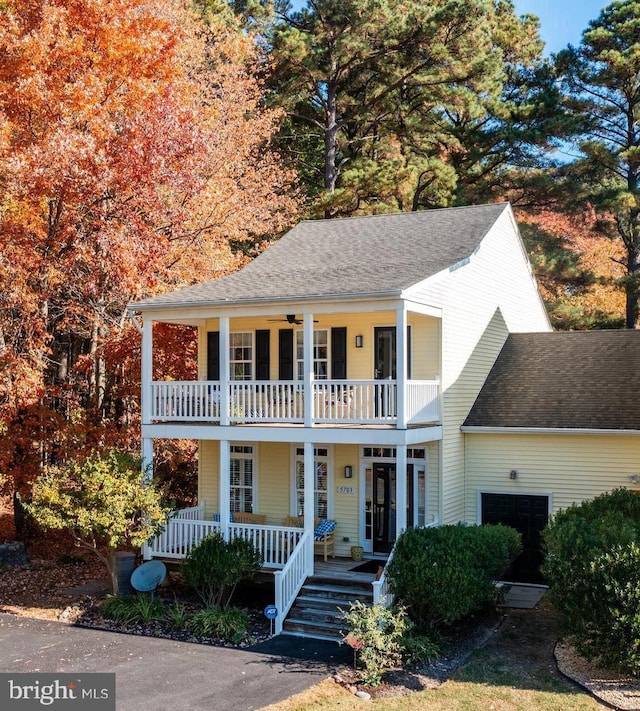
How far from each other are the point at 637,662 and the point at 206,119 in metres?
20.7

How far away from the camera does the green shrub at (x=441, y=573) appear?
13.5 m

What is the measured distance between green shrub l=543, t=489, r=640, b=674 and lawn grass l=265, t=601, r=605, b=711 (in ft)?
2.44

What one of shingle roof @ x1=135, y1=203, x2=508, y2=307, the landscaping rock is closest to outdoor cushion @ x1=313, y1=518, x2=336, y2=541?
shingle roof @ x1=135, y1=203, x2=508, y2=307

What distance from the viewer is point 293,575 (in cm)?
1532

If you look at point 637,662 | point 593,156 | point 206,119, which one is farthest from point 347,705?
point 593,156

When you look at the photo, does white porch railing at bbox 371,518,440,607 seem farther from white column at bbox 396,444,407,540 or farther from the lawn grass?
the lawn grass

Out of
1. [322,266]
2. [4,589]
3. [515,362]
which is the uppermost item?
[322,266]

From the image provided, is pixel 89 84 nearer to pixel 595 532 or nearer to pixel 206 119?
pixel 206 119

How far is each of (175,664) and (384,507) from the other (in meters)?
6.19

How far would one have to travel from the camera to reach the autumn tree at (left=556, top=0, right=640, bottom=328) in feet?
99.9

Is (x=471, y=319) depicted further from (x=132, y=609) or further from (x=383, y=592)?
(x=132, y=609)

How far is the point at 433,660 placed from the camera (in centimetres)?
1295

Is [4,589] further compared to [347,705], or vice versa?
[4,589]

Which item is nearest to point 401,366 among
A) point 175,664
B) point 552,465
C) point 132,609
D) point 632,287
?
point 552,465
